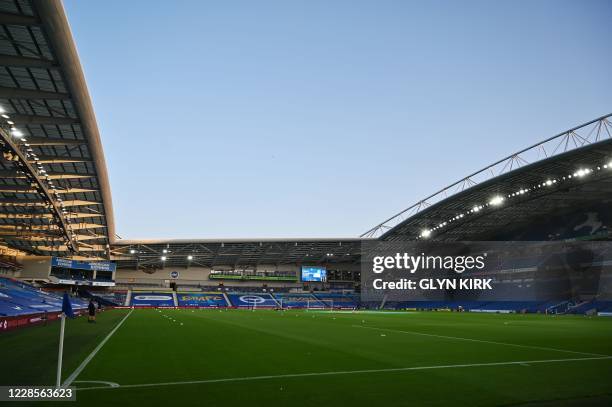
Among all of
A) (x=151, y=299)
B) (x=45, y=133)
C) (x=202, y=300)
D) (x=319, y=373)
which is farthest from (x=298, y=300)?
(x=319, y=373)

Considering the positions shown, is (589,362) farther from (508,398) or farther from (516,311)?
(516,311)

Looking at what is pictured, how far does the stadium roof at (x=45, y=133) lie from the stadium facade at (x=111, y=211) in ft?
0.30

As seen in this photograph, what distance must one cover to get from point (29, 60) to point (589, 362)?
27.9m

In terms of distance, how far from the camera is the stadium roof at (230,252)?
3100 inches

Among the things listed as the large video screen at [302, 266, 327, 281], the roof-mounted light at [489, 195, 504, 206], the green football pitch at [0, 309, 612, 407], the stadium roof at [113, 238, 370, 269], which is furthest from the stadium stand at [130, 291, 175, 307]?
the green football pitch at [0, 309, 612, 407]

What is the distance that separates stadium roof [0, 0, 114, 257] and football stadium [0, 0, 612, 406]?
14 cm

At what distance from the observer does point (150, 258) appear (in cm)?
8475

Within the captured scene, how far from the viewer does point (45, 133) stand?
3331 centimetres

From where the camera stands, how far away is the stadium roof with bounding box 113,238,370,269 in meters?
78.8

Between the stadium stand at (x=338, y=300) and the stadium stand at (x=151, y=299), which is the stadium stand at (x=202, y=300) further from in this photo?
the stadium stand at (x=338, y=300)

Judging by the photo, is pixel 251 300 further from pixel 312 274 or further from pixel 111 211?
pixel 111 211

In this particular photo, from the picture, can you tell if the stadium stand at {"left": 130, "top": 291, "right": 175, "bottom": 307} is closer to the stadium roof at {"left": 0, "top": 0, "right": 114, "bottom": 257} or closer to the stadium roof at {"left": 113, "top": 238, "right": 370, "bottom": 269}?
the stadium roof at {"left": 113, "top": 238, "right": 370, "bottom": 269}

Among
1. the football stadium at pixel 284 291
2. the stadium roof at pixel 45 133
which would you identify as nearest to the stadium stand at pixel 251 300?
the football stadium at pixel 284 291

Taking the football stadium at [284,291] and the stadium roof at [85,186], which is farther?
the stadium roof at [85,186]
